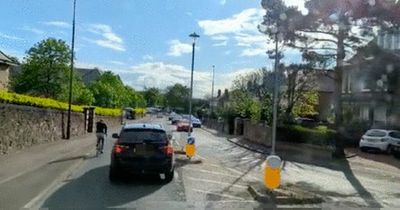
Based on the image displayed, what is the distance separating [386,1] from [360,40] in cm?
226

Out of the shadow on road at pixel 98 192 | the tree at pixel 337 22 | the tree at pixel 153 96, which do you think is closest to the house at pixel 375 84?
the tree at pixel 337 22

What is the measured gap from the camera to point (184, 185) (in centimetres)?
1468

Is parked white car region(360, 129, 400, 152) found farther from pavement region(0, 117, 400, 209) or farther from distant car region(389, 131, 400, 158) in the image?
pavement region(0, 117, 400, 209)

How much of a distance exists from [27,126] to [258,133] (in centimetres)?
1926

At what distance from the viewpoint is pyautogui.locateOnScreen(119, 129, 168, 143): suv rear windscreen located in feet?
49.1

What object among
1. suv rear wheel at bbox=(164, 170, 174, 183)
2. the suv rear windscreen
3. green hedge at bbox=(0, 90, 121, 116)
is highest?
green hedge at bbox=(0, 90, 121, 116)

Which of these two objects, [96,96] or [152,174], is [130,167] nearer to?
[152,174]

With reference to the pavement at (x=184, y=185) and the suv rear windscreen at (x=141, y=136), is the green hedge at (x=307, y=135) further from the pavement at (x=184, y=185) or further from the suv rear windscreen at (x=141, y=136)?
the suv rear windscreen at (x=141, y=136)

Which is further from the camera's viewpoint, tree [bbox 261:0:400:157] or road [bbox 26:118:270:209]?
tree [bbox 261:0:400:157]

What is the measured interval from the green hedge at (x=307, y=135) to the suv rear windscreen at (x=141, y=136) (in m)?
18.3

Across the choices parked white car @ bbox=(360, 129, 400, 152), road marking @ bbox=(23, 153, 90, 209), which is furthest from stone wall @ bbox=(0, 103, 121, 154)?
parked white car @ bbox=(360, 129, 400, 152)

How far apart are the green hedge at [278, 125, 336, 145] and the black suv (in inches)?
728

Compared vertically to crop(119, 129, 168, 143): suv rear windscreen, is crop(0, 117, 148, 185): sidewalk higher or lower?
lower

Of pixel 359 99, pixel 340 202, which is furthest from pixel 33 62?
pixel 340 202
